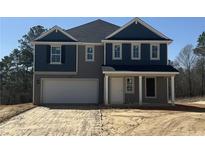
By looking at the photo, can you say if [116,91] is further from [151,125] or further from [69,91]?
[151,125]

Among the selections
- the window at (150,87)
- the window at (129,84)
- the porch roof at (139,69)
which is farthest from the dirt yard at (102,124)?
the window at (150,87)

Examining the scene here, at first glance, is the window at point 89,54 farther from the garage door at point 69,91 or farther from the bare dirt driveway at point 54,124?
the bare dirt driveway at point 54,124

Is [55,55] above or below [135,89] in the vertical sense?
above

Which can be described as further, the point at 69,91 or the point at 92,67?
the point at 92,67

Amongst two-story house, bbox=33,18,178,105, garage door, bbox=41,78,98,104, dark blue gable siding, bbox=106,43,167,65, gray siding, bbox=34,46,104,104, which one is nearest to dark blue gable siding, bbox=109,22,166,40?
two-story house, bbox=33,18,178,105

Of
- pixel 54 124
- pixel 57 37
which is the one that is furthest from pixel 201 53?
pixel 54 124

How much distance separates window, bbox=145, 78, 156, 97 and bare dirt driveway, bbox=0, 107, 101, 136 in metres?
8.73

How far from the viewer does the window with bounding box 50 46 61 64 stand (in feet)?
101

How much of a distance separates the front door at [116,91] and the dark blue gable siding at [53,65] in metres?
3.70

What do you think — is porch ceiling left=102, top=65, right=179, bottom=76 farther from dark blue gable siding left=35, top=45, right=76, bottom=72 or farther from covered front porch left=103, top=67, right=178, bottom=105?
dark blue gable siding left=35, top=45, right=76, bottom=72

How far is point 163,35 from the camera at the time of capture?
30.9m

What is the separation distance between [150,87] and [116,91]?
2.97 m

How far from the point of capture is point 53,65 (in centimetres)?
3077

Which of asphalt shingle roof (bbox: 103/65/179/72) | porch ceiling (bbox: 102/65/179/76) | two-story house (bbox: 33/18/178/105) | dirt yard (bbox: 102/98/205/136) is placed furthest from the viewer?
two-story house (bbox: 33/18/178/105)
